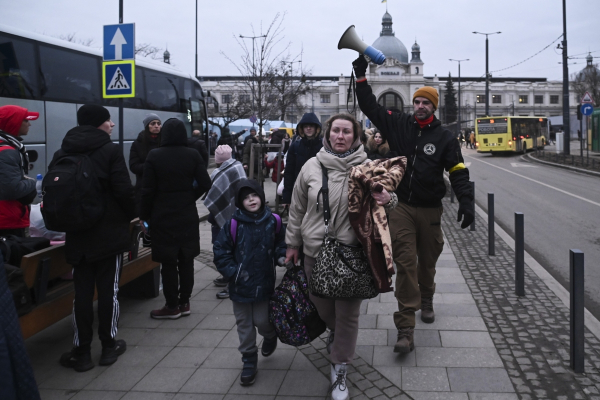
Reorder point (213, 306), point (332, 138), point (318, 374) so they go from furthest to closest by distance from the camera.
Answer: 1. point (213, 306)
2. point (318, 374)
3. point (332, 138)

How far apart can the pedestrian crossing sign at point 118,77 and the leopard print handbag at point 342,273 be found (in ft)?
17.0

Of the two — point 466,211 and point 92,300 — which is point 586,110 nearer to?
point 466,211

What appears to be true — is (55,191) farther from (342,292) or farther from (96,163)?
(342,292)

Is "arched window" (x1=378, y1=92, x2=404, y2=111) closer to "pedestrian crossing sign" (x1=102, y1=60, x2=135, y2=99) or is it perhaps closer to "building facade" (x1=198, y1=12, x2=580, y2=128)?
"building facade" (x1=198, y1=12, x2=580, y2=128)

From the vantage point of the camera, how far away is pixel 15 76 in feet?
37.4

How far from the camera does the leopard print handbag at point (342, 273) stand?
3.48 m

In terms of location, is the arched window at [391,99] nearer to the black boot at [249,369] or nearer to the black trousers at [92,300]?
the black trousers at [92,300]

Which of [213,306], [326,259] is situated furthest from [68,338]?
[326,259]

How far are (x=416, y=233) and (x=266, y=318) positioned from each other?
1.48m

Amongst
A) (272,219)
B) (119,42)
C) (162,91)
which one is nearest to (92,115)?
(272,219)

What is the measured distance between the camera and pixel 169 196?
5.14 metres

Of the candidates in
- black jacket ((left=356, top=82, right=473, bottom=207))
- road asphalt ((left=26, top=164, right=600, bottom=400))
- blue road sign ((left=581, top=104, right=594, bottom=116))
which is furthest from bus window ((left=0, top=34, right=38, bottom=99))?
blue road sign ((left=581, top=104, right=594, bottom=116))

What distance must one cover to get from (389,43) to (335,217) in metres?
118

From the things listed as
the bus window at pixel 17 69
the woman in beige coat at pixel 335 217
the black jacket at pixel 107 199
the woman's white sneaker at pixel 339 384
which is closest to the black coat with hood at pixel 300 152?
the black jacket at pixel 107 199
